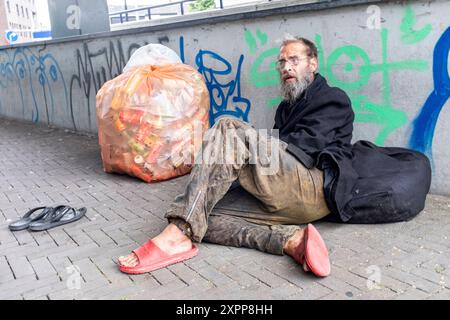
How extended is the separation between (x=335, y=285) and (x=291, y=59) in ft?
5.51

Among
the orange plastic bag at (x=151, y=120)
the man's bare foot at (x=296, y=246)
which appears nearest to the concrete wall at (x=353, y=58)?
the orange plastic bag at (x=151, y=120)

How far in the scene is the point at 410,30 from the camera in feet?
11.5

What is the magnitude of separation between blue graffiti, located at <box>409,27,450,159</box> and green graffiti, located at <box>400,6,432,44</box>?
0.13 meters

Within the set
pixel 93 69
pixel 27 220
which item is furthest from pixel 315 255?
pixel 93 69

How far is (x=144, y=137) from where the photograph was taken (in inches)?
171

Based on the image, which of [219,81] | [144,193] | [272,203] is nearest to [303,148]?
[272,203]

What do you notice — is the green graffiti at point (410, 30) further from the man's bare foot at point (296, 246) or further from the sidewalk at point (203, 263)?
the man's bare foot at point (296, 246)

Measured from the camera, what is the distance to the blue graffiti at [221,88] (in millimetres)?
4906

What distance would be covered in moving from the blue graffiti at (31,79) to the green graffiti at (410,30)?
5.90 metres

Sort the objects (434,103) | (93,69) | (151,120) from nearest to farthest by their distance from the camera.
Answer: (434,103) → (151,120) → (93,69)

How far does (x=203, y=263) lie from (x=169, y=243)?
0.23m

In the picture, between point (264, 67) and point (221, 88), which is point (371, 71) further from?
point (221, 88)

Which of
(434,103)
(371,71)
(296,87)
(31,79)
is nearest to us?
(296,87)

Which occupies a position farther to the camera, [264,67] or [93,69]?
[93,69]
